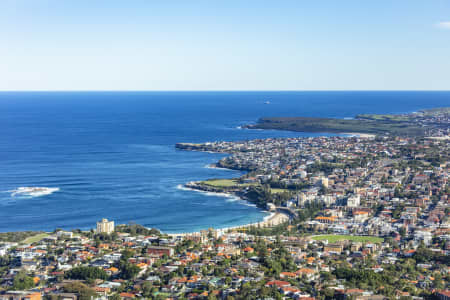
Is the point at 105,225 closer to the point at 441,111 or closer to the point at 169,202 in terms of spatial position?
the point at 169,202

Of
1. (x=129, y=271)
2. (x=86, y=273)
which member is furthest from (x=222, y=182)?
(x=86, y=273)

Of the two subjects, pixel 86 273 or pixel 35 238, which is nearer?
pixel 86 273

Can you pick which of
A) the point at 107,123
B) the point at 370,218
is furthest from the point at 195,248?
the point at 107,123

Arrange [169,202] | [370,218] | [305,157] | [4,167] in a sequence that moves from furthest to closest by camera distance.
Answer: [305,157] → [4,167] → [169,202] → [370,218]

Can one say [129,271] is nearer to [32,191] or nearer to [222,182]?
[32,191]

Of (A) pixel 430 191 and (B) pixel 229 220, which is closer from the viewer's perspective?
(B) pixel 229 220

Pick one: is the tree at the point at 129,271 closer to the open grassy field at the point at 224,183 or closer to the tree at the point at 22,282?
the tree at the point at 22,282

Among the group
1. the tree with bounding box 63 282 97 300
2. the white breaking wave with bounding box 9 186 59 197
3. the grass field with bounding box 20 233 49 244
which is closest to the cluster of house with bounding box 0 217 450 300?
the tree with bounding box 63 282 97 300
